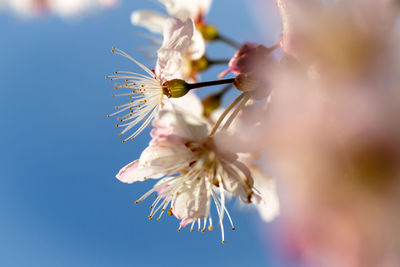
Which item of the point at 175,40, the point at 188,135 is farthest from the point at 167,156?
the point at 175,40

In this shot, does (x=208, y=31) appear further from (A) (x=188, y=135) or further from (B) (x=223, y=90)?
(A) (x=188, y=135)

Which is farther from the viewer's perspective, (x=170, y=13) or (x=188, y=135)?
(x=170, y=13)

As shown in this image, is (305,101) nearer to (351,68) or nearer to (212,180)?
(351,68)

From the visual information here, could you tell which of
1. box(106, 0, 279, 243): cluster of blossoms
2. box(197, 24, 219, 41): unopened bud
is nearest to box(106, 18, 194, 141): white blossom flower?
box(106, 0, 279, 243): cluster of blossoms

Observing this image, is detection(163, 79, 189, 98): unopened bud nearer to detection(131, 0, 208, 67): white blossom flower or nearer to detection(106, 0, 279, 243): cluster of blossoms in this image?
detection(106, 0, 279, 243): cluster of blossoms

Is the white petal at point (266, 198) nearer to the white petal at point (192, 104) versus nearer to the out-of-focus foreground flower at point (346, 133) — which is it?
the white petal at point (192, 104)

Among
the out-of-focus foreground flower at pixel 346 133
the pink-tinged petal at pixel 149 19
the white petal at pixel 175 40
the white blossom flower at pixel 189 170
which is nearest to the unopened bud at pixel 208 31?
the pink-tinged petal at pixel 149 19
